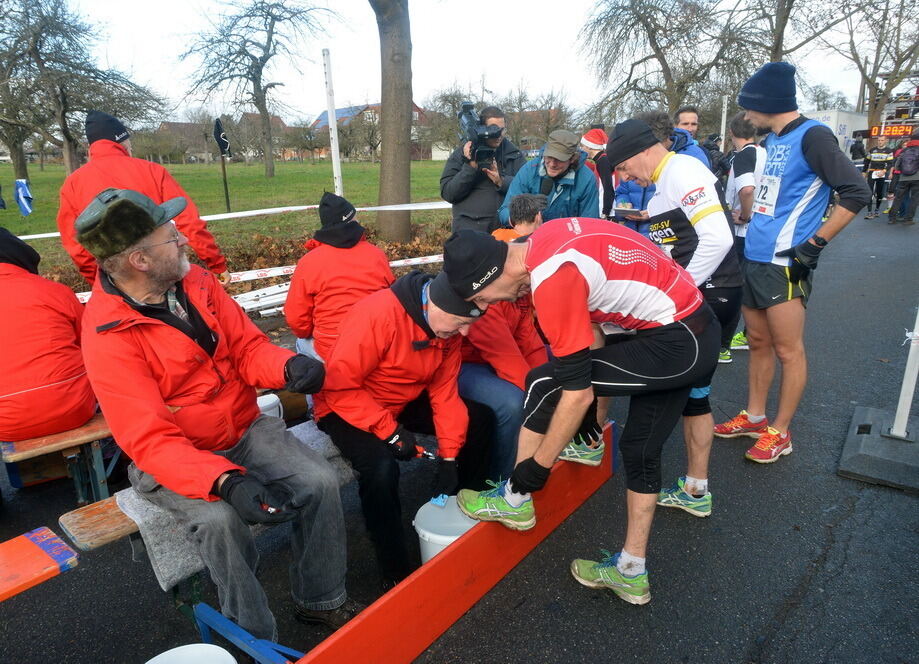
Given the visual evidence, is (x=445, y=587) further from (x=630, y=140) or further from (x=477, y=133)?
(x=477, y=133)

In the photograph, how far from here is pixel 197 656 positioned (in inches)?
72.1

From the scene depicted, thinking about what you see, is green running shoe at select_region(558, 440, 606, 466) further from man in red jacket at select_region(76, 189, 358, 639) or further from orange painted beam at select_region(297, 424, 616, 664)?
man in red jacket at select_region(76, 189, 358, 639)

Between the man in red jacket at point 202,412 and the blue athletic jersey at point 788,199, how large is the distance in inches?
102

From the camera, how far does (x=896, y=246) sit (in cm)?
1115

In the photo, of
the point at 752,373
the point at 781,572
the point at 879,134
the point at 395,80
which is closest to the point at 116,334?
the point at 781,572

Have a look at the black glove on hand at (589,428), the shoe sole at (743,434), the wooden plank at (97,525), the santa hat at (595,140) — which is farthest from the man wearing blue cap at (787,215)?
the wooden plank at (97,525)

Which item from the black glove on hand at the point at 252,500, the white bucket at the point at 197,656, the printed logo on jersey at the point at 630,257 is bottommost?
the white bucket at the point at 197,656

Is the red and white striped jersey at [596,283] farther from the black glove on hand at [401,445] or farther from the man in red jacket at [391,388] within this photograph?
the black glove on hand at [401,445]

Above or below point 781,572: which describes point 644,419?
above

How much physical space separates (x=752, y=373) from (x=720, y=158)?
5.34m

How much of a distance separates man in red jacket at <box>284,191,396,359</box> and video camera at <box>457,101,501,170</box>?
1726 millimetres

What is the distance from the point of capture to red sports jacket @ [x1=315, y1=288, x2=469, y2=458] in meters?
2.66

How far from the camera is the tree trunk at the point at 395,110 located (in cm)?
879

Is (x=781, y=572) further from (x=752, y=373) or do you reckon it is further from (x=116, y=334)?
(x=116, y=334)
